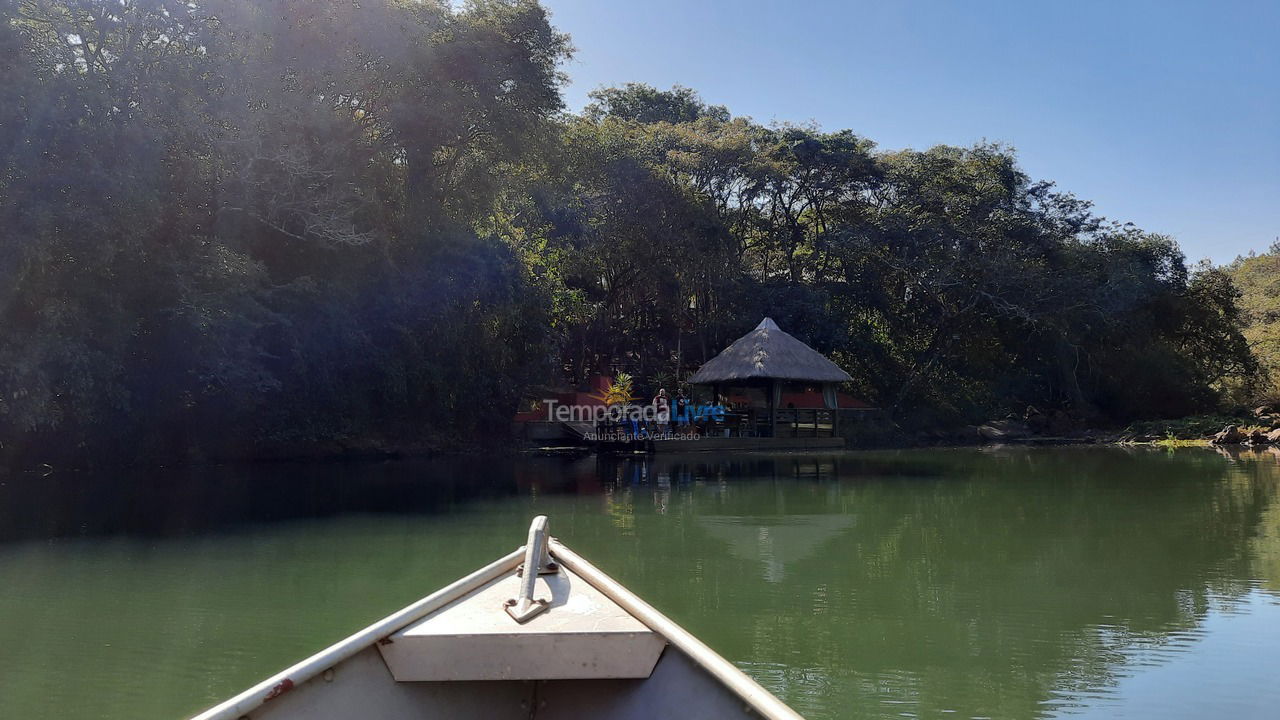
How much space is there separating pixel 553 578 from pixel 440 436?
48.9 ft

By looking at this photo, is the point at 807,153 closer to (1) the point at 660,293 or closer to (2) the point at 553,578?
(1) the point at 660,293

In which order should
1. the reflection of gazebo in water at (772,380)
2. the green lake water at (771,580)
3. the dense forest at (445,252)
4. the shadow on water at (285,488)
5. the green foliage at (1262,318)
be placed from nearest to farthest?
the green lake water at (771,580) < the shadow on water at (285,488) < the dense forest at (445,252) < the reflection of gazebo in water at (772,380) < the green foliage at (1262,318)

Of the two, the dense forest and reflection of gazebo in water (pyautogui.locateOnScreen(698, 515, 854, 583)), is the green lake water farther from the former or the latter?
the dense forest

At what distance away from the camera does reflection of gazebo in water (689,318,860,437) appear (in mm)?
17375

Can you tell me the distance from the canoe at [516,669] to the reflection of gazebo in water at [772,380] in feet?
47.4

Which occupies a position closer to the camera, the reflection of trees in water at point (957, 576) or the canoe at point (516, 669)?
the canoe at point (516, 669)

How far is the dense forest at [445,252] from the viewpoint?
1109 centimetres

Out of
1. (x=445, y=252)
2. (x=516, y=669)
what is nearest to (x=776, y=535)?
(x=516, y=669)

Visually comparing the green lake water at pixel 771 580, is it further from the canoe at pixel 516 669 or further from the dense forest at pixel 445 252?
the dense forest at pixel 445 252

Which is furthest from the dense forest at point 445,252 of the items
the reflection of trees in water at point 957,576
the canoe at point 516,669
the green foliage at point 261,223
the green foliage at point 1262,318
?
the canoe at point 516,669

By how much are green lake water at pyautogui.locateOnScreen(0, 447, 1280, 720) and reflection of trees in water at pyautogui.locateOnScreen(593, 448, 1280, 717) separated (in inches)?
0.9

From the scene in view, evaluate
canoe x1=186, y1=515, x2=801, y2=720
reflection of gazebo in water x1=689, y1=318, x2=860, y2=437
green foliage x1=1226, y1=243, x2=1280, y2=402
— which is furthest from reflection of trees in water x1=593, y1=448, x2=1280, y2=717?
green foliage x1=1226, y1=243, x2=1280, y2=402

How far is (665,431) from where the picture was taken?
56.3ft

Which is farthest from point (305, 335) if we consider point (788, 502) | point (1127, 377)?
point (1127, 377)
